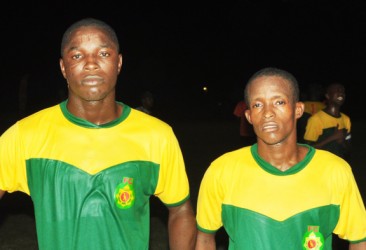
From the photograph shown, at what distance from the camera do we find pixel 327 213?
3203mm

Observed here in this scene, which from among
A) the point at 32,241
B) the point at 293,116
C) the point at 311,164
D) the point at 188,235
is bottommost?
the point at 32,241

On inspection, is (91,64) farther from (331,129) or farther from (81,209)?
(331,129)

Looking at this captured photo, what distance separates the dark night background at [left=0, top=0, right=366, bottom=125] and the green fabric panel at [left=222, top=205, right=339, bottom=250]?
35.8m

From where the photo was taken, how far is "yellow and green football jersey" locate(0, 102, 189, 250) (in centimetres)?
304

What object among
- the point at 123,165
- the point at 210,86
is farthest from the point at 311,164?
the point at 210,86

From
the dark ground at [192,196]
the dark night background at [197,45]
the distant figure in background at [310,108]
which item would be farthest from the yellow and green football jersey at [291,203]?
the dark night background at [197,45]

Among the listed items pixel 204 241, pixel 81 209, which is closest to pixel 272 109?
pixel 204 241

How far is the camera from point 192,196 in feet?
30.9

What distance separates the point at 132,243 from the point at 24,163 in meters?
0.72

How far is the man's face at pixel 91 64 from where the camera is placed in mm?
3094

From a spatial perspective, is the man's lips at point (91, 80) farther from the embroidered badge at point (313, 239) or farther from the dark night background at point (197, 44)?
the dark night background at point (197, 44)

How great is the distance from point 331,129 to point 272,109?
4.97m

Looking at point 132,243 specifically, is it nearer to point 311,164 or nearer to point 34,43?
point 311,164

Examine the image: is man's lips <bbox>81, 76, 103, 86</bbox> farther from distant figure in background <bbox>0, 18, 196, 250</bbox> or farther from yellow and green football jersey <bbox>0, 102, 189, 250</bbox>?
yellow and green football jersey <bbox>0, 102, 189, 250</bbox>
